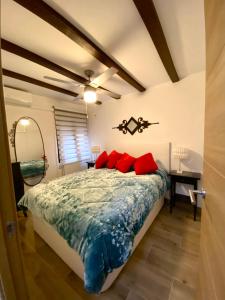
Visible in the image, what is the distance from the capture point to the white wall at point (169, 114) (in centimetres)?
259

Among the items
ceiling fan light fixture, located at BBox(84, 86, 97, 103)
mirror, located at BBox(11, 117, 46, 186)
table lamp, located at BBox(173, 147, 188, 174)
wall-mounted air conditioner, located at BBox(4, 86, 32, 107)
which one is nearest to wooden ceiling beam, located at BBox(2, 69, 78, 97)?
wall-mounted air conditioner, located at BBox(4, 86, 32, 107)

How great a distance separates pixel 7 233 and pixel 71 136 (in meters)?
3.59

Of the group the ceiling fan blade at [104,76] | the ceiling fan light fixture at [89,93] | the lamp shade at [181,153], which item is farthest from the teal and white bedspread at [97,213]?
the ceiling fan blade at [104,76]

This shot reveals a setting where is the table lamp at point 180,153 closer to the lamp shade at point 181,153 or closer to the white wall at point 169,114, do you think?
the lamp shade at point 181,153

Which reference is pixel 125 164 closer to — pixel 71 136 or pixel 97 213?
pixel 97 213

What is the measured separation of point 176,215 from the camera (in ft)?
8.16

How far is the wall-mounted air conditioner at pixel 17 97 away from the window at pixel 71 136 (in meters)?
0.76

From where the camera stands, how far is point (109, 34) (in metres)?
1.49

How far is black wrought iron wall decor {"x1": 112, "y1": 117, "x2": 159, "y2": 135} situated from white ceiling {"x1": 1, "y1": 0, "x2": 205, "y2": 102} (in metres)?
1.24

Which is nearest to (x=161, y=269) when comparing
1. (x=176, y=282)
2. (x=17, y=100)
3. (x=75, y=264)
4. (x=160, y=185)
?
(x=176, y=282)

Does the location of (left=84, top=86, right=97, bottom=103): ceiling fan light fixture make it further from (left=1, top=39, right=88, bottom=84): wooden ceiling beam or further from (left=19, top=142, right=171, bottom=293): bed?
(left=19, top=142, right=171, bottom=293): bed

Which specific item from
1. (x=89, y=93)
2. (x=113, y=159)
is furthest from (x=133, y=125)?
(x=89, y=93)

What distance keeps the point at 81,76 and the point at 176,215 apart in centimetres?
303

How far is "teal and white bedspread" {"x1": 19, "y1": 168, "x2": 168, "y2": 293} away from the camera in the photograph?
1.15 metres
